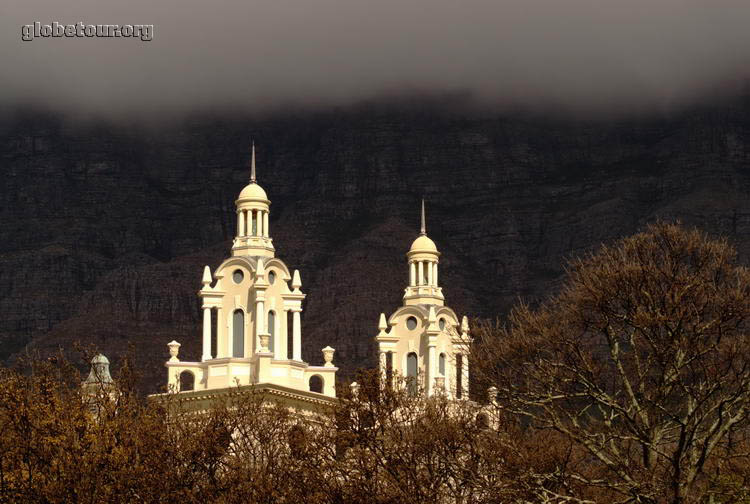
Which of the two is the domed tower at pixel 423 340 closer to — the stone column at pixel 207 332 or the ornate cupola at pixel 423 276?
the ornate cupola at pixel 423 276

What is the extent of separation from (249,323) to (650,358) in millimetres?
50914

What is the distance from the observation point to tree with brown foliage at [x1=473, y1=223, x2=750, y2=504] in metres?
66.0

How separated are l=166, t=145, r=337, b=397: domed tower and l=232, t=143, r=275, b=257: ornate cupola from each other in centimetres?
7

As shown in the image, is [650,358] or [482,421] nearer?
[650,358]

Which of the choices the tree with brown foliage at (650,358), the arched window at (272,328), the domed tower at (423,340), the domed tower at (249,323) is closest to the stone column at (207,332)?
the domed tower at (249,323)

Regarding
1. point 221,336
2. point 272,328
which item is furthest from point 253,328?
point 221,336

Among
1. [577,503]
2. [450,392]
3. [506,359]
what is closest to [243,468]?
[506,359]

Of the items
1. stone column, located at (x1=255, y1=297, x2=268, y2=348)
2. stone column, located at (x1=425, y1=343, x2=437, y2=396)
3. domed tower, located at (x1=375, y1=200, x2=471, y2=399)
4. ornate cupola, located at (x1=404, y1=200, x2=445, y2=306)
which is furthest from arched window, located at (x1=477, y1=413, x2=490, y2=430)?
ornate cupola, located at (x1=404, y1=200, x2=445, y2=306)

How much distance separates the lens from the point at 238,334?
116m

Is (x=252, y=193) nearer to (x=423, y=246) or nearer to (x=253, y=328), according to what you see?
(x=253, y=328)

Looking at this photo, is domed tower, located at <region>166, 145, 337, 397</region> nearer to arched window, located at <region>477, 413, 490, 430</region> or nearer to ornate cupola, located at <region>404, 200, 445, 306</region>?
ornate cupola, located at <region>404, 200, 445, 306</region>

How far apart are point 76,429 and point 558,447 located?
28928mm

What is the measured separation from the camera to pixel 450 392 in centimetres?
13275

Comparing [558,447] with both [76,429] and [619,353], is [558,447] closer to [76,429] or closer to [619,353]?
[619,353]
